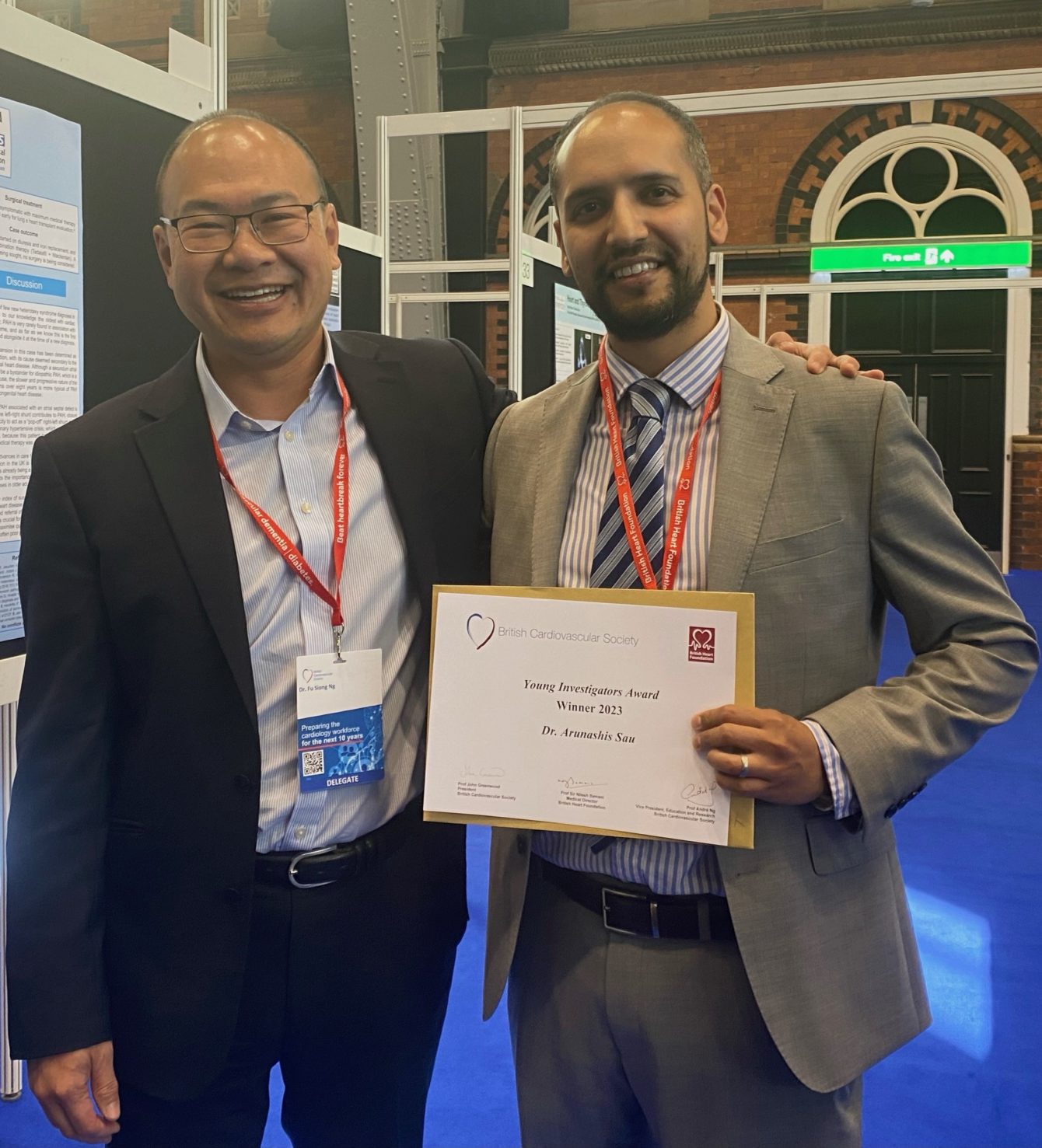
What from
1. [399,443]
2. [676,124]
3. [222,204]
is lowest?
[399,443]

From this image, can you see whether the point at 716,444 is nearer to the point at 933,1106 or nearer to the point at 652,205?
the point at 652,205

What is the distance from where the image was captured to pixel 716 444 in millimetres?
1415

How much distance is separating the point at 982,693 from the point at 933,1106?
1755 mm

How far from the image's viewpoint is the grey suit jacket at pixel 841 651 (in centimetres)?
132

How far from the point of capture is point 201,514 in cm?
143

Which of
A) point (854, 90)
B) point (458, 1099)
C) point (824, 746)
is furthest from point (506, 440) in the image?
point (854, 90)

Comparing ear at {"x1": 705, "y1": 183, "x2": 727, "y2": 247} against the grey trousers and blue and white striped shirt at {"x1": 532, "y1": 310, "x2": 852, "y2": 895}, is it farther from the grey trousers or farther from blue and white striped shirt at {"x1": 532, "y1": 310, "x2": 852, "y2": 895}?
the grey trousers

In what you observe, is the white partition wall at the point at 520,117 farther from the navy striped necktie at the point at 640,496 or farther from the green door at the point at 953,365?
the green door at the point at 953,365

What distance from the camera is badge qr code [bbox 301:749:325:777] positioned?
1.44 meters

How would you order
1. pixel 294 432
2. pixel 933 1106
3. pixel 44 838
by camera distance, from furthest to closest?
pixel 933 1106, pixel 294 432, pixel 44 838

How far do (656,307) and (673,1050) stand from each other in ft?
3.35

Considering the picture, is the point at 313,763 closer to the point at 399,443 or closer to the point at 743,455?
the point at 399,443

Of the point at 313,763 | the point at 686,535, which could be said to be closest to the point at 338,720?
the point at 313,763
